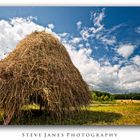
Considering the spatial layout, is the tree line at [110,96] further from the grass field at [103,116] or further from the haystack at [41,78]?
the haystack at [41,78]

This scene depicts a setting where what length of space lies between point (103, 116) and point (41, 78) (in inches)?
55.6

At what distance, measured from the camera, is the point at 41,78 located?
8609 millimetres

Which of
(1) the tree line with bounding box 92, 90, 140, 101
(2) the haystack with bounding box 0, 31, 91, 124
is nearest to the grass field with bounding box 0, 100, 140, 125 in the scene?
(1) the tree line with bounding box 92, 90, 140, 101

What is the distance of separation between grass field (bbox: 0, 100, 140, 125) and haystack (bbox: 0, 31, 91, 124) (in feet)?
0.77

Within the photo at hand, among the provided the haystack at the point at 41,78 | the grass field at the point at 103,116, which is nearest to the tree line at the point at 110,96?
the grass field at the point at 103,116

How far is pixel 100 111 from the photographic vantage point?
31.6ft

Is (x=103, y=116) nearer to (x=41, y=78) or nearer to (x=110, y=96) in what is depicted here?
(x=110, y=96)

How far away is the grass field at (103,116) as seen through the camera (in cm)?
898

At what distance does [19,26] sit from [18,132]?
170 cm

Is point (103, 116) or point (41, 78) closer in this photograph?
point (41, 78)

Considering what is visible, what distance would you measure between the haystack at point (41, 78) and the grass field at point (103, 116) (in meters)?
0.23

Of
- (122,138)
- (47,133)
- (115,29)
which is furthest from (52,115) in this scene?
(115,29)

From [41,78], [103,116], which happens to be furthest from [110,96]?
[41,78]

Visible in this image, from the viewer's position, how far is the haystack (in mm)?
8523
